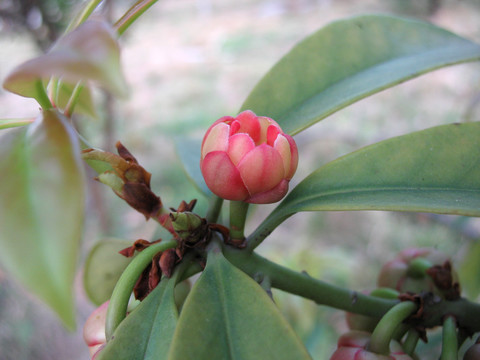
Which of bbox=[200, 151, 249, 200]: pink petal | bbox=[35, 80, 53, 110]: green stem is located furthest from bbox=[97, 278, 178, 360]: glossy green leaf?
bbox=[35, 80, 53, 110]: green stem

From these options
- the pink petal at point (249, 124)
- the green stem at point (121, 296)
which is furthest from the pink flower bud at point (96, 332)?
the pink petal at point (249, 124)

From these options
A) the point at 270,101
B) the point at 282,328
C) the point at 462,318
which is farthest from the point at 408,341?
the point at 270,101

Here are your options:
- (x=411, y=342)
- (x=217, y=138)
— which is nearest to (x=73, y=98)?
(x=217, y=138)

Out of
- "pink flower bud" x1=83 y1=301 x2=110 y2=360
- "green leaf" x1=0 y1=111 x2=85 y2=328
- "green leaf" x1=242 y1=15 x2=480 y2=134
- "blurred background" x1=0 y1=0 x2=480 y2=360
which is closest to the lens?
"green leaf" x1=0 y1=111 x2=85 y2=328

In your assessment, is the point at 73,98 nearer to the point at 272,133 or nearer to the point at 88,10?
the point at 88,10

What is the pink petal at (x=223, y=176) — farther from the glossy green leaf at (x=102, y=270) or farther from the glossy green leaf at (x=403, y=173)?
the glossy green leaf at (x=102, y=270)

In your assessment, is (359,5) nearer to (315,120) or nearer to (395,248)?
(395,248)

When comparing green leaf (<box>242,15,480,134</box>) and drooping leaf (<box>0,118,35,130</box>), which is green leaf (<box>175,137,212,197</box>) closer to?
green leaf (<box>242,15,480,134</box>)

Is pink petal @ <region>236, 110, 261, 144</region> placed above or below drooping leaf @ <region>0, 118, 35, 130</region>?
above
